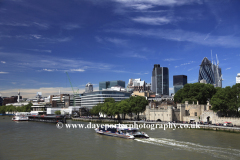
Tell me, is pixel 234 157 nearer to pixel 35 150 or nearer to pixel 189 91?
pixel 35 150

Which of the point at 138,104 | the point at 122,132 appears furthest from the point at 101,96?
the point at 122,132

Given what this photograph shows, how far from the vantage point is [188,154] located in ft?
127

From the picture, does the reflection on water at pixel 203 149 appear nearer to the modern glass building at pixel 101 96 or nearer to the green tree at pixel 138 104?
the green tree at pixel 138 104

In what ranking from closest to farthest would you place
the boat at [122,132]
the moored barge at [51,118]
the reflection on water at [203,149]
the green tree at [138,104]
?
the reflection on water at [203,149] → the boat at [122,132] → the green tree at [138,104] → the moored barge at [51,118]

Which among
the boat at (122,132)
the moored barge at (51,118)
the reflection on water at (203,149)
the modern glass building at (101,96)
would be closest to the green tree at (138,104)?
the moored barge at (51,118)

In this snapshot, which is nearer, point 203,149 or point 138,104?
point 203,149

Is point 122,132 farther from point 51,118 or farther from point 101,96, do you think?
point 101,96

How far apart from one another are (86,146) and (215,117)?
179 feet

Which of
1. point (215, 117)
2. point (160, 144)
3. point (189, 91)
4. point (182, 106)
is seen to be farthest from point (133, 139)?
point (189, 91)

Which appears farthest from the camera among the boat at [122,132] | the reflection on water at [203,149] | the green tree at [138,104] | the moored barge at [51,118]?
the moored barge at [51,118]

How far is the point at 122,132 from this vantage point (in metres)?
60.8

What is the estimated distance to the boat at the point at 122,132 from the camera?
5688 centimetres

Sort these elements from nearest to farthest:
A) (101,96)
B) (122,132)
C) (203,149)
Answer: (203,149) < (122,132) < (101,96)

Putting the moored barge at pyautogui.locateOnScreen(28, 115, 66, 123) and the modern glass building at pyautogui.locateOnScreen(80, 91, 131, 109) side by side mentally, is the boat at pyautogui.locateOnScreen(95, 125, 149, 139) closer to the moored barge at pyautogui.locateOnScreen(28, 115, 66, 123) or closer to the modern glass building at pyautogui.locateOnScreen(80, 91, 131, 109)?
the moored barge at pyautogui.locateOnScreen(28, 115, 66, 123)
